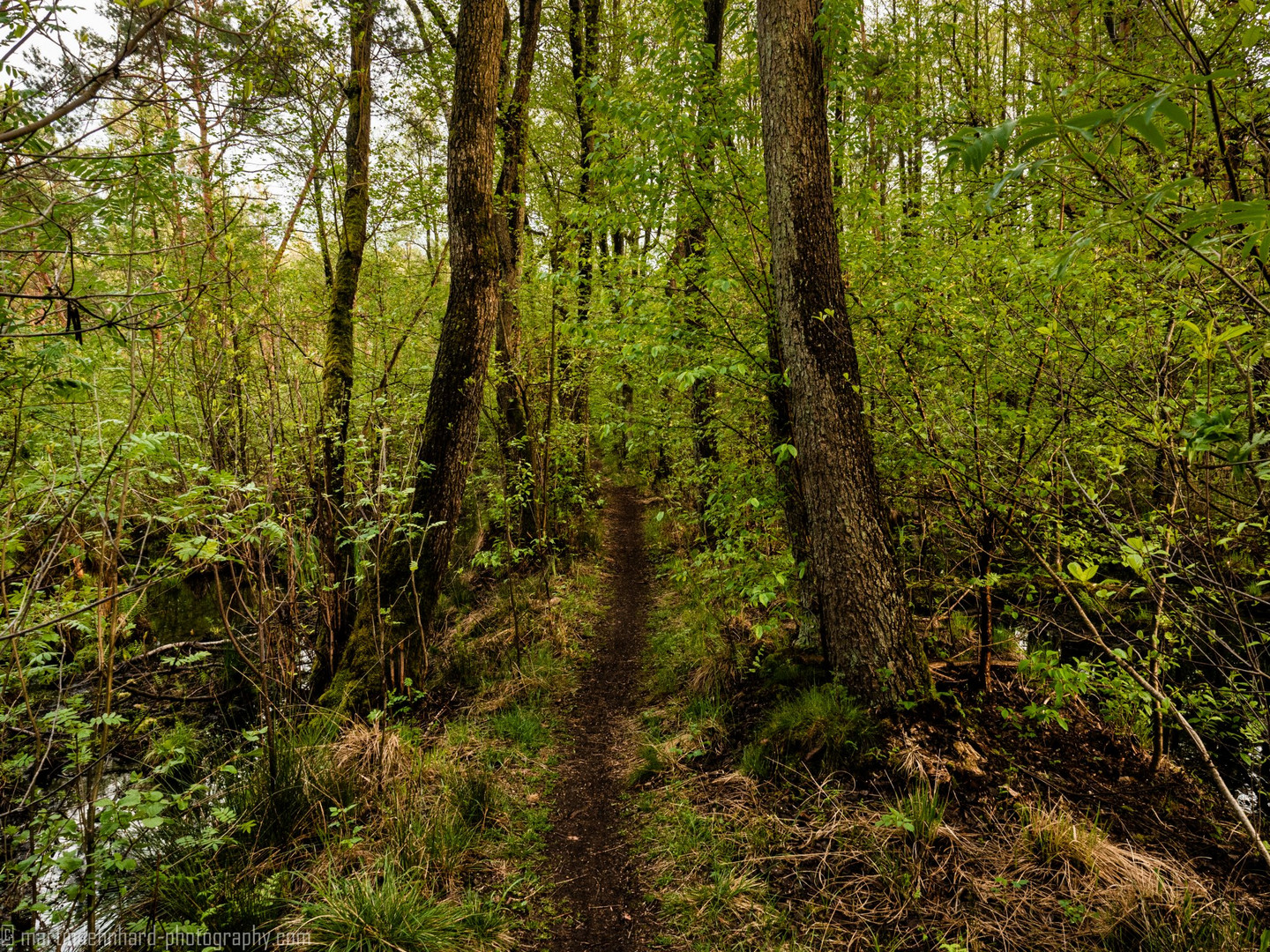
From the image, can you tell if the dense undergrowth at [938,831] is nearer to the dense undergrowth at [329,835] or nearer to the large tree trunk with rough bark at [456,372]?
the dense undergrowth at [329,835]

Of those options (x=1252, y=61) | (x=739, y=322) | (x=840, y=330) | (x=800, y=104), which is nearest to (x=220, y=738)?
(x=739, y=322)

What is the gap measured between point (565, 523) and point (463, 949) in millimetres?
7143

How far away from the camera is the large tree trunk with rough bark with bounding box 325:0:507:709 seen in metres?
5.12

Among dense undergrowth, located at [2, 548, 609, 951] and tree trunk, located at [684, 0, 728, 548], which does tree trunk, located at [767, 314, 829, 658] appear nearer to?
tree trunk, located at [684, 0, 728, 548]

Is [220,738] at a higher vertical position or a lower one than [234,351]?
lower

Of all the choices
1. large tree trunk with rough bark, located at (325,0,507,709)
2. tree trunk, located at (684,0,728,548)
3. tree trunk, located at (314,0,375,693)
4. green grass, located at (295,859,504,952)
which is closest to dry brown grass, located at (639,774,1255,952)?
green grass, located at (295,859,504,952)

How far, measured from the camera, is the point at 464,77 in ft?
16.9

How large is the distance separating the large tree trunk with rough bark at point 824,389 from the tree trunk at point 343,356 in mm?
4432


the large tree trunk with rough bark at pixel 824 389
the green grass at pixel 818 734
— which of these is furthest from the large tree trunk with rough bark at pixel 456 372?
the green grass at pixel 818 734

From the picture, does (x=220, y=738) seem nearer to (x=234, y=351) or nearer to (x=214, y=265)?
(x=234, y=351)

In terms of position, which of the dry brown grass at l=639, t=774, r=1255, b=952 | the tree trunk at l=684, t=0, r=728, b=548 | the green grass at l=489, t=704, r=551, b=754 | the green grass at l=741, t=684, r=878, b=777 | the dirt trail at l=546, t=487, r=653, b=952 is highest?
the tree trunk at l=684, t=0, r=728, b=548

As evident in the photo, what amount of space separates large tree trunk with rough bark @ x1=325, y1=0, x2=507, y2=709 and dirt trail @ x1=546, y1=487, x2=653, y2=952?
1917mm

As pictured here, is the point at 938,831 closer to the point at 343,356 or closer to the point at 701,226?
the point at 701,226

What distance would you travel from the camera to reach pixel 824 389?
3.87 metres
